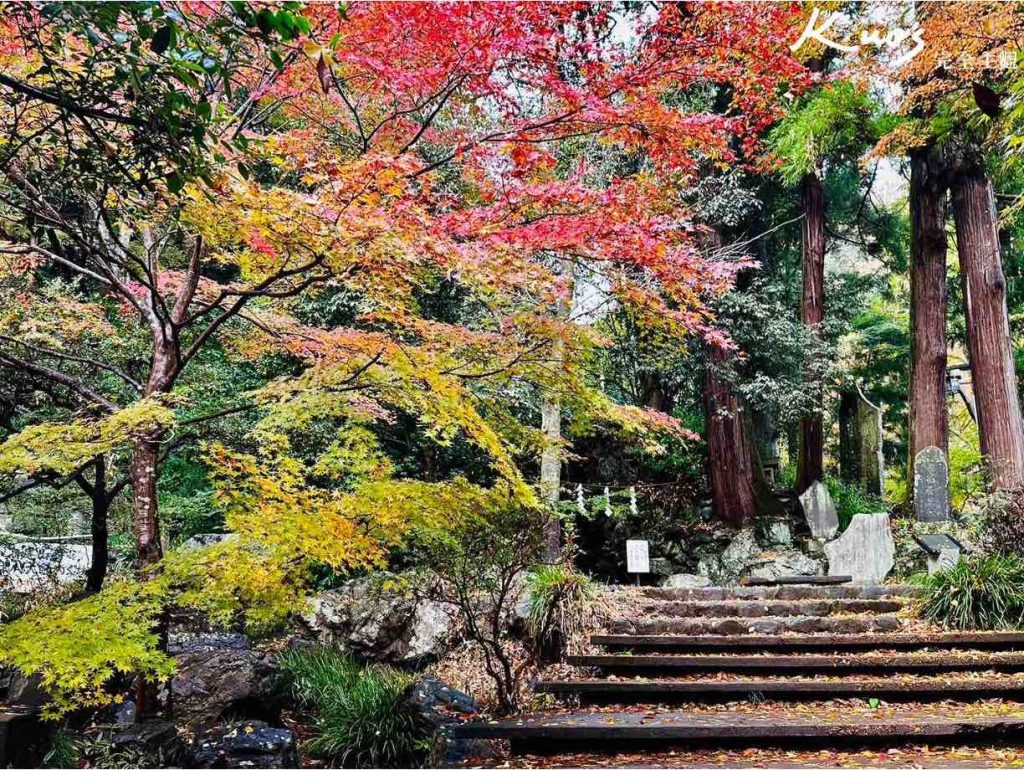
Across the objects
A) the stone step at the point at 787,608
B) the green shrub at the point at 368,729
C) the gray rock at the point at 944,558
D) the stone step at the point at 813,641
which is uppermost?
the gray rock at the point at 944,558

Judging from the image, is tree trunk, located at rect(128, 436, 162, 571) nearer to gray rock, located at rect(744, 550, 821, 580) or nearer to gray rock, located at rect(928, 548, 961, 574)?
gray rock, located at rect(928, 548, 961, 574)

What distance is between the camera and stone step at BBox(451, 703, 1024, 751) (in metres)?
3.83

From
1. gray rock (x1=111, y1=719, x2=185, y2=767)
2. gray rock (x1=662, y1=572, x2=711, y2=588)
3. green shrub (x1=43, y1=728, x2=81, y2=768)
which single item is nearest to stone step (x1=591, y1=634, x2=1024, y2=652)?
gray rock (x1=111, y1=719, x2=185, y2=767)

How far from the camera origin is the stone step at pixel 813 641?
5316 mm

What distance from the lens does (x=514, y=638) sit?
6.90m

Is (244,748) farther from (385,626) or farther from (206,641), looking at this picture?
(206,641)

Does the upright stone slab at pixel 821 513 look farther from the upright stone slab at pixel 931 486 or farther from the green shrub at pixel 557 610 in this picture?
the green shrub at pixel 557 610

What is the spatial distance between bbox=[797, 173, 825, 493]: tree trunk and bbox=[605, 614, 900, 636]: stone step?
5724 millimetres

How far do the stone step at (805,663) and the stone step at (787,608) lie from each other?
3.47 feet

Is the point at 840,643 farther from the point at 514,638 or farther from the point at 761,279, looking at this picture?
the point at 761,279

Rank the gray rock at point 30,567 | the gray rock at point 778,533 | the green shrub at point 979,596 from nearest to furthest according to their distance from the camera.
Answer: the green shrub at point 979,596 → the gray rock at point 30,567 → the gray rock at point 778,533

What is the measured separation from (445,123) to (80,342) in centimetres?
492

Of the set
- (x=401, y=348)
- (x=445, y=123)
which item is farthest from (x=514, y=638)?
(x=445, y=123)

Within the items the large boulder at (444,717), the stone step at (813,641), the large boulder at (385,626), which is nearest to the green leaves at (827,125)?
the stone step at (813,641)
